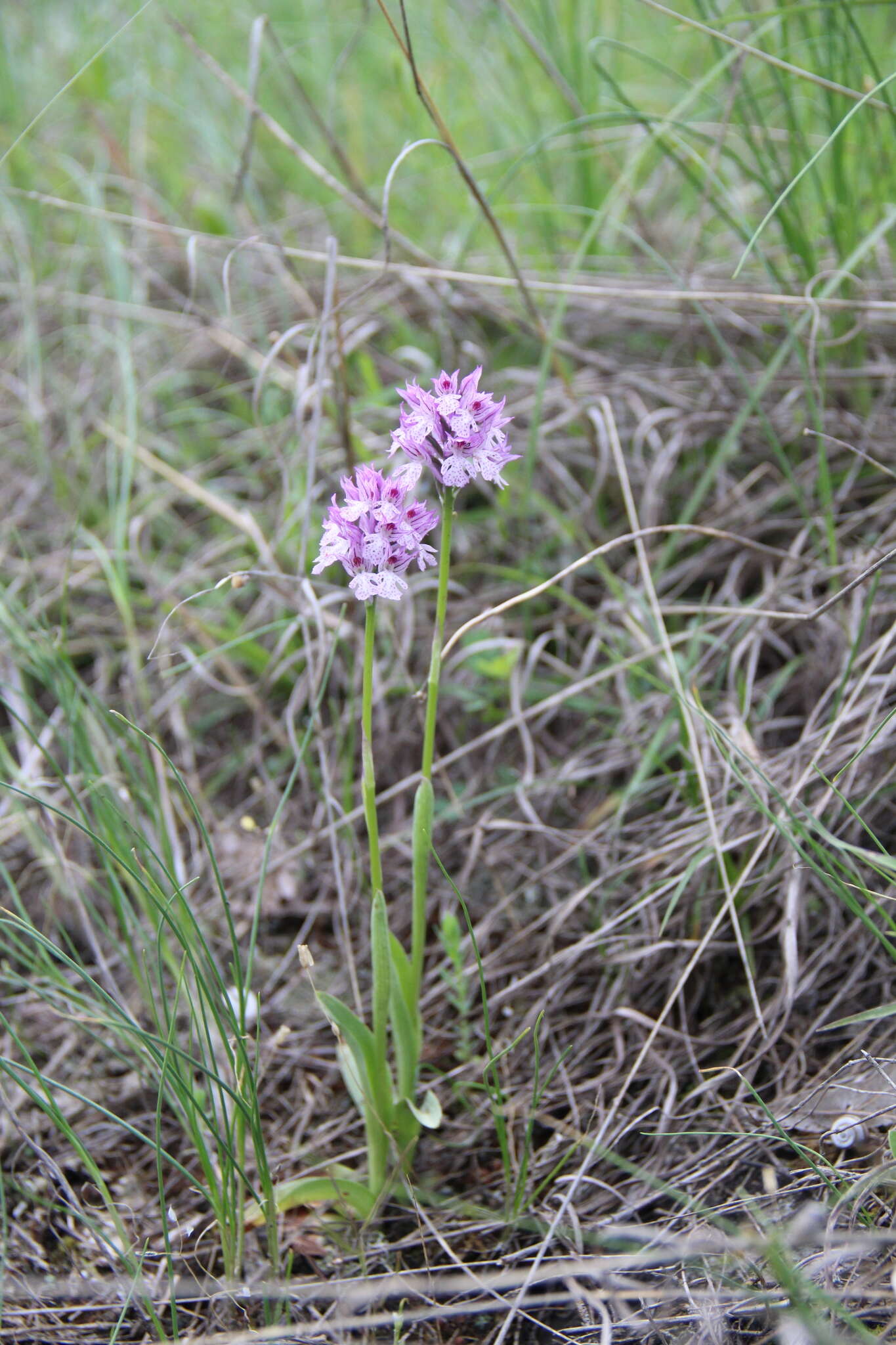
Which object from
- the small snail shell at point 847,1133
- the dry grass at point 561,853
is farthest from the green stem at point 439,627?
the small snail shell at point 847,1133

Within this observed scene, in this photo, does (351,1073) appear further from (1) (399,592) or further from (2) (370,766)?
(1) (399,592)

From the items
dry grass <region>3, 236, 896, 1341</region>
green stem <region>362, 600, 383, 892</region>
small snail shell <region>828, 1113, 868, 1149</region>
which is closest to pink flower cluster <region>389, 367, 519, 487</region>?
green stem <region>362, 600, 383, 892</region>

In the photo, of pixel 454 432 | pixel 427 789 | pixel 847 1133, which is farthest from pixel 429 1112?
pixel 454 432

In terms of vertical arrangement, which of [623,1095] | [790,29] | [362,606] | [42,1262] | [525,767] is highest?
[790,29]

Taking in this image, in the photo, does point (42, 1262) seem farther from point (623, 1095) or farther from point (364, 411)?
point (364, 411)

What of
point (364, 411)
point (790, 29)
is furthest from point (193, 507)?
point (790, 29)

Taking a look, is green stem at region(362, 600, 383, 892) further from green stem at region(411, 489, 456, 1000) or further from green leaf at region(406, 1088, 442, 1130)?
green leaf at region(406, 1088, 442, 1130)
